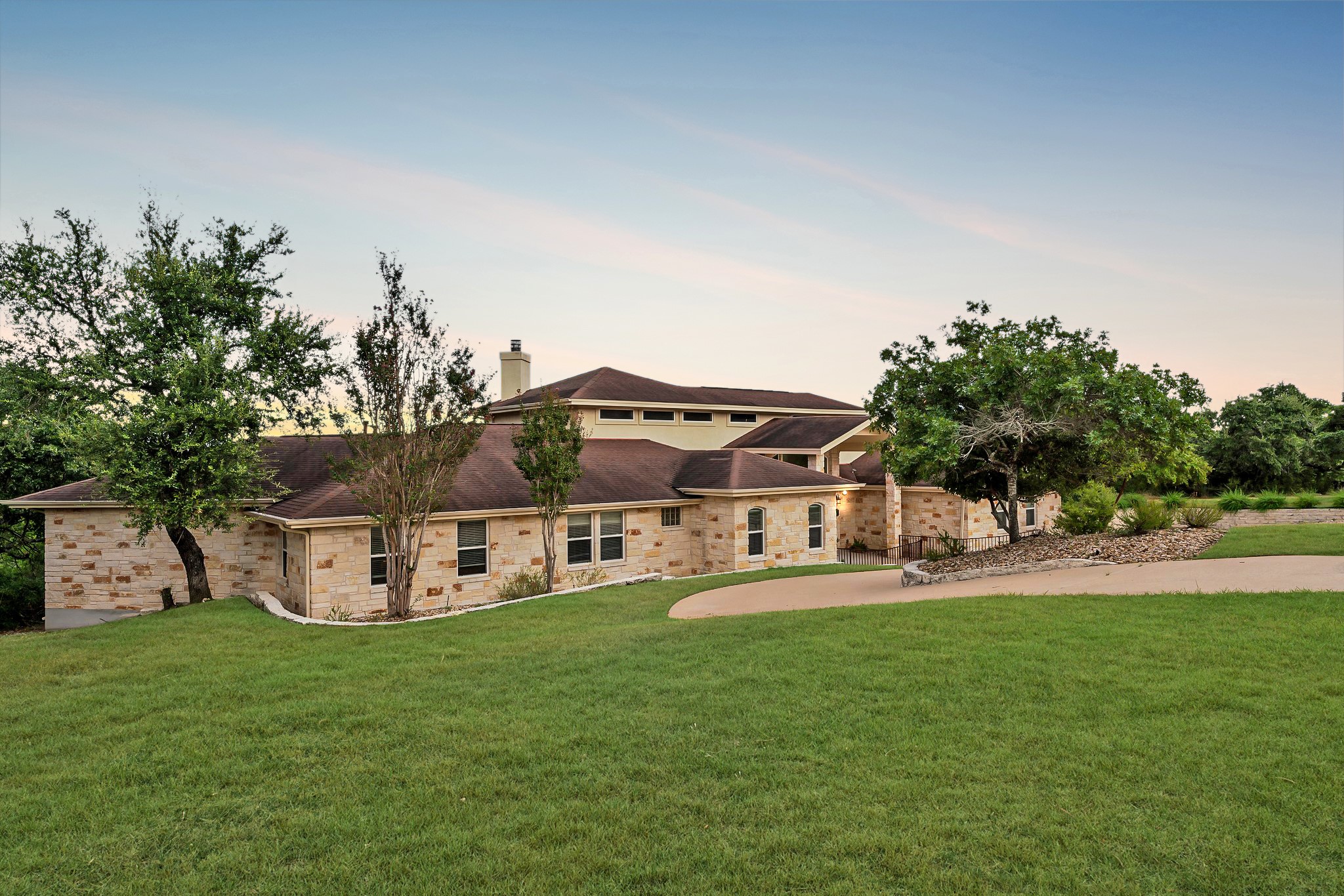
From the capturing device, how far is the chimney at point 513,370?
27922 millimetres

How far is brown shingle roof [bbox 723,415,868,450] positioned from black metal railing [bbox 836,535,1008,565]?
455cm

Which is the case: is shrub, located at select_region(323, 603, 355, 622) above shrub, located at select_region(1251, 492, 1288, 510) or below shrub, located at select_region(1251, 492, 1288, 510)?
below

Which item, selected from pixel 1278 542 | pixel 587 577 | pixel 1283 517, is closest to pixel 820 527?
pixel 587 577

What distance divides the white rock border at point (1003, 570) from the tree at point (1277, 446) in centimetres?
2636

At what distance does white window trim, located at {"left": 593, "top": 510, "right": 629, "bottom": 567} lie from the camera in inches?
755

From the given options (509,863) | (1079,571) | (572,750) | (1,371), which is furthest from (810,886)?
(1,371)

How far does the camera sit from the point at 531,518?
58.6 feet

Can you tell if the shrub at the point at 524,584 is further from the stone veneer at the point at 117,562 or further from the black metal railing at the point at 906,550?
the black metal railing at the point at 906,550

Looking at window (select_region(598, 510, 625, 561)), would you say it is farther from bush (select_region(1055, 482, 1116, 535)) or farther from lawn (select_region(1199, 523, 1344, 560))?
lawn (select_region(1199, 523, 1344, 560))

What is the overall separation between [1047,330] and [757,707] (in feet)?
44.4

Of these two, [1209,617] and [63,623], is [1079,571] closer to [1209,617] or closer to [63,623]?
[1209,617]

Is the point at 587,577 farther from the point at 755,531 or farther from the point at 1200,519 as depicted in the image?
the point at 1200,519

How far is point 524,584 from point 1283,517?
78.0 feet

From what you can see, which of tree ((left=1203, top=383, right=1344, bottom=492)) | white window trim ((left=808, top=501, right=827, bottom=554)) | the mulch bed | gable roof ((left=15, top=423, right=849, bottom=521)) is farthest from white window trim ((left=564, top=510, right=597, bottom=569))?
tree ((left=1203, top=383, right=1344, bottom=492))
